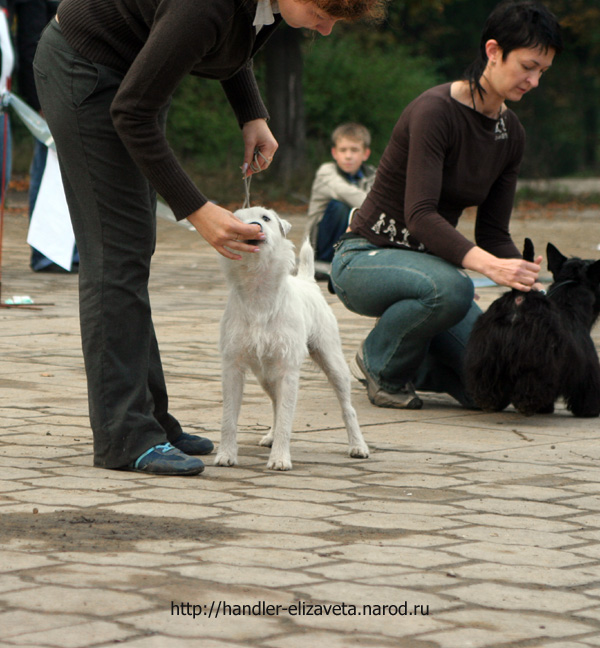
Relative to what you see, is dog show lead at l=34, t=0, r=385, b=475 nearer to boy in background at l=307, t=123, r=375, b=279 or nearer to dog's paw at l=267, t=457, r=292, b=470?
dog's paw at l=267, t=457, r=292, b=470

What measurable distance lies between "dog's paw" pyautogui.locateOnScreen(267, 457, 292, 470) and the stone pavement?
0.14 ft

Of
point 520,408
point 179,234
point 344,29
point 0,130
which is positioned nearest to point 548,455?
point 520,408

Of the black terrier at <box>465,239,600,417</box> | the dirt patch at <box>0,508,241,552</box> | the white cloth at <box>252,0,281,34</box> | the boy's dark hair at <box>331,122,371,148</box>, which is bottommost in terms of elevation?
the dirt patch at <box>0,508,241,552</box>

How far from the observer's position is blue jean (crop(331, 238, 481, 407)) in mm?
5254

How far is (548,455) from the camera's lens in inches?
173

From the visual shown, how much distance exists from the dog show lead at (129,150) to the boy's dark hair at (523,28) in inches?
62.1

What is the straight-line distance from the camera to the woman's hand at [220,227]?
3.54 m

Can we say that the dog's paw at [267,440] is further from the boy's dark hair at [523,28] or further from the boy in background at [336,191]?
the boy in background at [336,191]

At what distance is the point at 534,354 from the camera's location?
16.2 feet

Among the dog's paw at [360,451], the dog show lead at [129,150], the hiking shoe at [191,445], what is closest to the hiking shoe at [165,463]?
the dog show lead at [129,150]

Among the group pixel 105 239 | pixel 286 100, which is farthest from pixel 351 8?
pixel 286 100

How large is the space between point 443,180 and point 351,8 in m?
2.04

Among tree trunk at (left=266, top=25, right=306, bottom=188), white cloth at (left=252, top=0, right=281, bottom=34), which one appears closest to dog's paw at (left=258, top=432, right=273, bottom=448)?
white cloth at (left=252, top=0, right=281, bottom=34)

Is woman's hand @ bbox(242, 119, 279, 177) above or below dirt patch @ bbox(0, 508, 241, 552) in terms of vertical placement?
above
